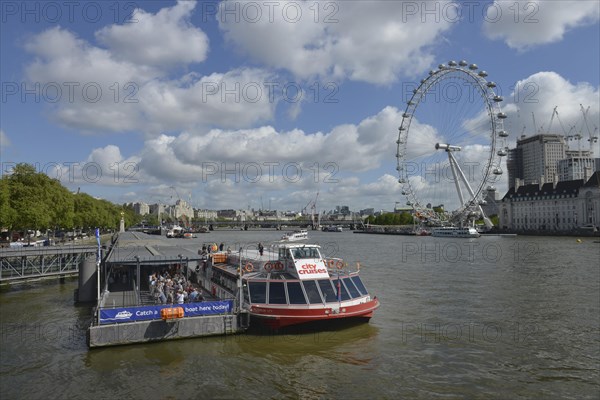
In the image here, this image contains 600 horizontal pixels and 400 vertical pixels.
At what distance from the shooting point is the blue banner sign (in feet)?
75.3

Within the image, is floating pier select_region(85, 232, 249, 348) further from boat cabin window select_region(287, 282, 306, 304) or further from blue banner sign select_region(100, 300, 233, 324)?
boat cabin window select_region(287, 282, 306, 304)

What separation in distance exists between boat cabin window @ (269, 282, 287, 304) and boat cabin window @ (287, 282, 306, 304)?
1.22 ft

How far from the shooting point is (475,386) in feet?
62.9

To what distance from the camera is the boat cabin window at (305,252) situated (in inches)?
1096

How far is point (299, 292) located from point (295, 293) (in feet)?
0.72

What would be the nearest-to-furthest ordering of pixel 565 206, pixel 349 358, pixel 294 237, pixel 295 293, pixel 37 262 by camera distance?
1. pixel 349 358
2. pixel 295 293
3. pixel 37 262
4. pixel 294 237
5. pixel 565 206

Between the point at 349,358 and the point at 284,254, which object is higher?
the point at 284,254

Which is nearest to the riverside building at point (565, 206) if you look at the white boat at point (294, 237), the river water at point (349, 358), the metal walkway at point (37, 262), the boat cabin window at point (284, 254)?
the white boat at point (294, 237)

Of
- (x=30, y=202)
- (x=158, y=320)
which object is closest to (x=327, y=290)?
(x=158, y=320)

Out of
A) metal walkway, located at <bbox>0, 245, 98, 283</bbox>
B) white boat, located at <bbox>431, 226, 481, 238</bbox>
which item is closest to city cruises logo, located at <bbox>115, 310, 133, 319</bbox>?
metal walkway, located at <bbox>0, 245, 98, 283</bbox>

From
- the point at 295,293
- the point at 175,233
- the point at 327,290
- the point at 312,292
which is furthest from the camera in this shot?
the point at 175,233

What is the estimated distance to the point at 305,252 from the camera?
28062 mm

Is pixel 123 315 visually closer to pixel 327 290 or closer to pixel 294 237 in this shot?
pixel 327 290

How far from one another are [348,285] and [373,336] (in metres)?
3.00
